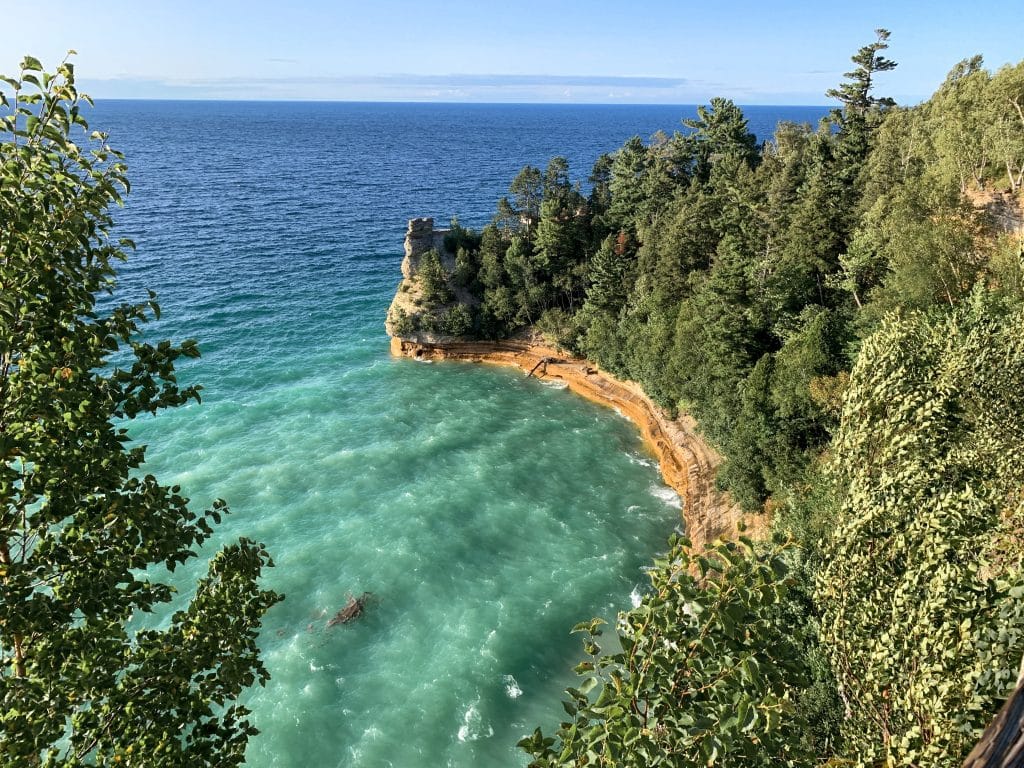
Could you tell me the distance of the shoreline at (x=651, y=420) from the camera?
3856 cm

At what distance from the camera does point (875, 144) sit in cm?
5338

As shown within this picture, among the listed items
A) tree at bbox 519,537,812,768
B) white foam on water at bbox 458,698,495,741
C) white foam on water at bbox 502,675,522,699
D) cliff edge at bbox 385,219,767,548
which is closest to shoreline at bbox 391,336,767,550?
cliff edge at bbox 385,219,767,548

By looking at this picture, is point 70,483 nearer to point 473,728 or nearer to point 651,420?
point 473,728

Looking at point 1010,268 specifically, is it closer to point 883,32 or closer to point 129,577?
point 129,577

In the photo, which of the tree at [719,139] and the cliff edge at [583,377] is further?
the tree at [719,139]

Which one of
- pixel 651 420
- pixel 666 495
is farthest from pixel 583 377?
pixel 666 495

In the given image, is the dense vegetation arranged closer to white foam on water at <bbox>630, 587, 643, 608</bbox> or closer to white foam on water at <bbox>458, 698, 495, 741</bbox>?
white foam on water at <bbox>630, 587, 643, 608</bbox>

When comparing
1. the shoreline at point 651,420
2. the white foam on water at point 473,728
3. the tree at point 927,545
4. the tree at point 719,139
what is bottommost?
the white foam on water at point 473,728

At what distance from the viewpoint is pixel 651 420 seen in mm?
51062

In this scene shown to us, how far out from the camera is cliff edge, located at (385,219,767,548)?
130ft

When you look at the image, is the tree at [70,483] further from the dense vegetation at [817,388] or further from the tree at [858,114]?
the tree at [858,114]

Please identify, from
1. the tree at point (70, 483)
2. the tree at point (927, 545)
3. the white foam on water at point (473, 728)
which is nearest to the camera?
the tree at point (70, 483)

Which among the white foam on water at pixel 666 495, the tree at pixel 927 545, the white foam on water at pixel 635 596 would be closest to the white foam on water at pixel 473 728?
the white foam on water at pixel 635 596

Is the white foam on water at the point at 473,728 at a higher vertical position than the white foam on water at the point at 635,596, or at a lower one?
lower
